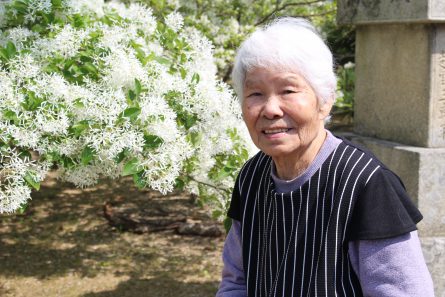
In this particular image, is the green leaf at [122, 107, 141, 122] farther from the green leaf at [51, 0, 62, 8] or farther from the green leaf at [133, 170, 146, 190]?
the green leaf at [51, 0, 62, 8]

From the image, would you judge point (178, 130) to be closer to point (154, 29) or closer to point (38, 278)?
point (154, 29)

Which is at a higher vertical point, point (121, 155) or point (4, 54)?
point (4, 54)

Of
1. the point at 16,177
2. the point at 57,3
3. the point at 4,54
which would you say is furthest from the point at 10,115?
the point at 57,3

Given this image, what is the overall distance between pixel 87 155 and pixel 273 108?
4.11 feet

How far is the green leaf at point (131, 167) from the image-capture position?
270 centimetres

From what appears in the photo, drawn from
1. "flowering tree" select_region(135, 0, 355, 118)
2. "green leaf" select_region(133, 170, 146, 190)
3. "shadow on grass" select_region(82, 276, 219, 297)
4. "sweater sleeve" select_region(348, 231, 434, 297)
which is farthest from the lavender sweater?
"flowering tree" select_region(135, 0, 355, 118)

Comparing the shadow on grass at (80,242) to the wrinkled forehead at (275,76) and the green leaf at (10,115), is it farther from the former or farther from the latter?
the wrinkled forehead at (275,76)

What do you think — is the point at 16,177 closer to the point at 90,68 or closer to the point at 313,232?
the point at 90,68

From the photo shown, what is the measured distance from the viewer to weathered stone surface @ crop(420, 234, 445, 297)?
10.8 feet

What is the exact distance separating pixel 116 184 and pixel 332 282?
6.78 meters

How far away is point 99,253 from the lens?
223 inches

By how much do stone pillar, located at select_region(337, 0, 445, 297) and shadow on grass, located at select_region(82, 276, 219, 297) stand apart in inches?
74.0

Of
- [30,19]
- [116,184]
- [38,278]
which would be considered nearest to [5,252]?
[38,278]

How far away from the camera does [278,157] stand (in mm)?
1759
